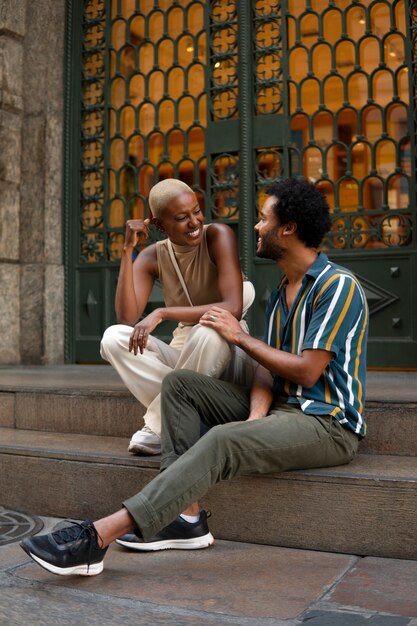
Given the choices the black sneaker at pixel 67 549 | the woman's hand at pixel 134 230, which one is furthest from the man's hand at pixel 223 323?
the black sneaker at pixel 67 549

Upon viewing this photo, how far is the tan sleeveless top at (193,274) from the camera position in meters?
4.29

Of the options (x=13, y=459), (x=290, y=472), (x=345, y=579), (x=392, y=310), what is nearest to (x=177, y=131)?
(x=392, y=310)

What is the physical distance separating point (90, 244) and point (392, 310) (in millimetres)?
3172

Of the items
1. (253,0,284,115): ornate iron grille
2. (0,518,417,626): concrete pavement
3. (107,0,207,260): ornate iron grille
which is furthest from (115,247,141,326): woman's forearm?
(253,0,284,115): ornate iron grille

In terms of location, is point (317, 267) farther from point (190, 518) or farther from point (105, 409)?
point (105, 409)

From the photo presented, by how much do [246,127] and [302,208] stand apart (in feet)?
12.3

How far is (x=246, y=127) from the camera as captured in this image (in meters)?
7.20

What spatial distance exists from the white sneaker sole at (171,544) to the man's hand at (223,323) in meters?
0.93

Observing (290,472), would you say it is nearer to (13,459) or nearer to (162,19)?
(13,459)

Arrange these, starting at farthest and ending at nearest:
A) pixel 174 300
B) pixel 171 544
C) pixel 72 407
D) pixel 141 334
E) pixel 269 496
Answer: pixel 72 407
pixel 174 300
pixel 141 334
pixel 269 496
pixel 171 544

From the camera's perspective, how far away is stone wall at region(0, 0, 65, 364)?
783 centimetres

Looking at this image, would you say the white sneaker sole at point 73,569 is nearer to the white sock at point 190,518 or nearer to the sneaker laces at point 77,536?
the sneaker laces at point 77,536

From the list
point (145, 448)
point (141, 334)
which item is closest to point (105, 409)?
point (145, 448)

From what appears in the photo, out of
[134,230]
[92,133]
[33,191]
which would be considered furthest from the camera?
[92,133]
